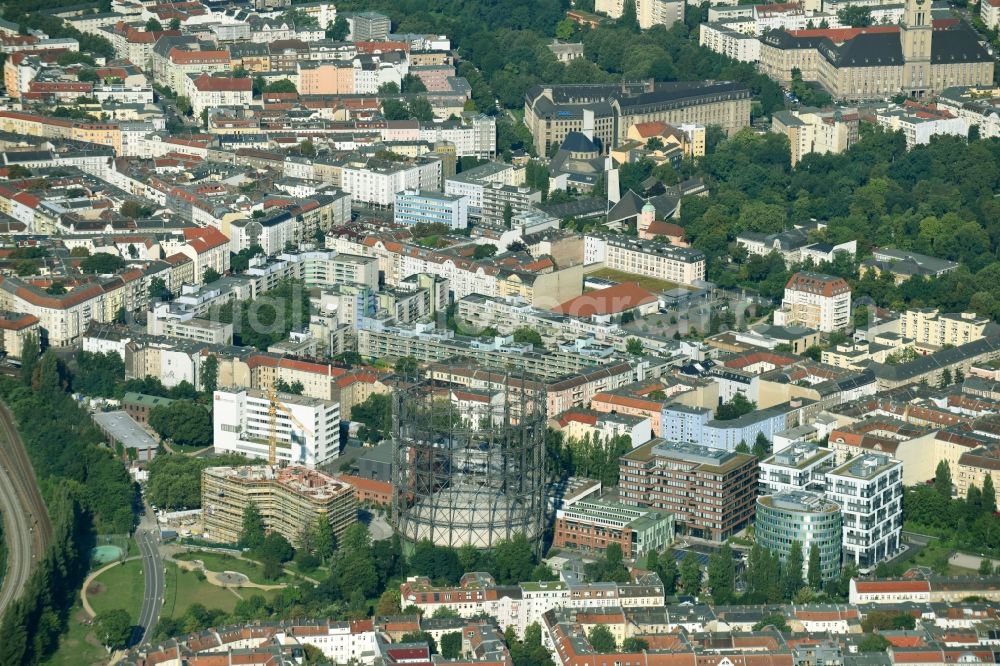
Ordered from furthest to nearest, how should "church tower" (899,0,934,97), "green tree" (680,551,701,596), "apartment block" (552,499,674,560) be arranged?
"church tower" (899,0,934,97), "apartment block" (552,499,674,560), "green tree" (680,551,701,596)

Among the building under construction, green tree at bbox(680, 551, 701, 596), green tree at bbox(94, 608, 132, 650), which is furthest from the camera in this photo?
the building under construction

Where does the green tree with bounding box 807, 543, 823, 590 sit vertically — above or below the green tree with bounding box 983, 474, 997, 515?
below

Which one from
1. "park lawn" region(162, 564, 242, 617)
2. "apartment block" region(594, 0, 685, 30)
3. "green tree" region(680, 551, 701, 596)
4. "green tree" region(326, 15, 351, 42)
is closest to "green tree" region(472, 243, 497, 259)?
"park lawn" region(162, 564, 242, 617)

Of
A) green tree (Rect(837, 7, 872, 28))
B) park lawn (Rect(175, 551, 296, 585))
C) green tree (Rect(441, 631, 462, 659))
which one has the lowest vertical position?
park lawn (Rect(175, 551, 296, 585))

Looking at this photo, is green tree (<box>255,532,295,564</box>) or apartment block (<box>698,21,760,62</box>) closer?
green tree (<box>255,532,295,564</box>)

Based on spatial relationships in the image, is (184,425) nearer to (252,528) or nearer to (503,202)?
(252,528)

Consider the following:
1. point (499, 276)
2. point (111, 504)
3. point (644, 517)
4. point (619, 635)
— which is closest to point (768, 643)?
point (619, 635)

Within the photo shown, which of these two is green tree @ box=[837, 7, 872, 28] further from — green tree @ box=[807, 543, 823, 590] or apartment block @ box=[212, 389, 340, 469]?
green tree @ box=[807, 543, 823, 590]

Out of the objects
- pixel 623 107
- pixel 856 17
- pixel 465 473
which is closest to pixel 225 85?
pixel 623 107
